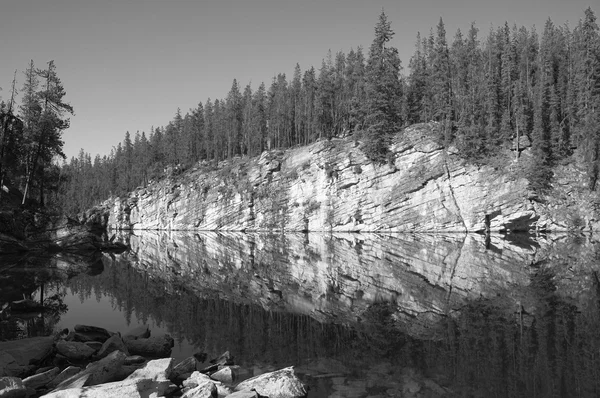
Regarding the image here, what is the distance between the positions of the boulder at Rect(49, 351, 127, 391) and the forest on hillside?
34410 mm

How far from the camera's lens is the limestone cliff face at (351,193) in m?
57.1

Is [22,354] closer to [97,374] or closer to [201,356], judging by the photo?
[97,374]

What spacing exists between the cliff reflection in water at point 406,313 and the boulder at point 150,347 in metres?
0.98

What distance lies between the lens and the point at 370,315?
595 inches

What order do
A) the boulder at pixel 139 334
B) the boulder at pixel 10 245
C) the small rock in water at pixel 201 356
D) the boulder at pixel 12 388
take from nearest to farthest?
1. the boulder at pixel 12 388
2. the small rock in water at pixel 201 356
3. the boulder at pixel 139 334
4. the boulder at pixel 10 245

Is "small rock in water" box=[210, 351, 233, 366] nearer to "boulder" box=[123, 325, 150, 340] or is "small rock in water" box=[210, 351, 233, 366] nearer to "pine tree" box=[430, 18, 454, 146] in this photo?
"boulder" box=[123, 325, 150, 340]

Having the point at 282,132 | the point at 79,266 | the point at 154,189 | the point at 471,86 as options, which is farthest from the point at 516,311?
the point at 154,189

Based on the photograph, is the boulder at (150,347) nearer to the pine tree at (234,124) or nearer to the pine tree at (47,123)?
the pine tree at (47,123)

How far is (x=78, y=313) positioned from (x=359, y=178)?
54007 millimetres

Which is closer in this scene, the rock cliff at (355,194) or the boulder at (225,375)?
the boulder at (225,375)

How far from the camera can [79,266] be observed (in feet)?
97.9

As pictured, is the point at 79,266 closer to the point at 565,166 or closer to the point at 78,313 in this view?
the point at 78,313

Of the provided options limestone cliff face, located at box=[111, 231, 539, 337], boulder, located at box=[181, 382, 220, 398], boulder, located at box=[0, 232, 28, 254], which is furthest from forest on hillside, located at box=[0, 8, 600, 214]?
boulder, located at box=[181, 382, 220, 398]

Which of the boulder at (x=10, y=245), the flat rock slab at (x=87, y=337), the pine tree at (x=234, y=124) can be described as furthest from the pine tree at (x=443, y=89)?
the flat rock slab at (x=87, y=337)
